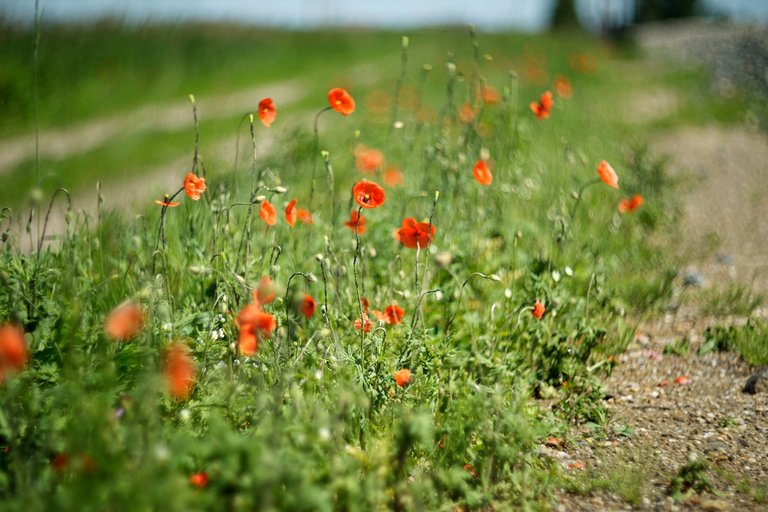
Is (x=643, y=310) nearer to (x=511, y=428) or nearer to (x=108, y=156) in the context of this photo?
(x=511, y=428)

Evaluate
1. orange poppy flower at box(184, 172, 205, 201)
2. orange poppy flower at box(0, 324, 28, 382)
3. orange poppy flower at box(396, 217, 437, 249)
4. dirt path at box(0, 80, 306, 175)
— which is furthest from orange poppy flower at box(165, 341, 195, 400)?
dirt path at box(0, 80, 306, 175)

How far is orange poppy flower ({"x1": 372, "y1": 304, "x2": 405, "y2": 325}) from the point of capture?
7.06 ft

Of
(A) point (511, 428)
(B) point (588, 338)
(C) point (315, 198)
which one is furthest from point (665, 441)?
(C) point (315, 198)

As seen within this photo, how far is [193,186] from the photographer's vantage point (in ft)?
6.92

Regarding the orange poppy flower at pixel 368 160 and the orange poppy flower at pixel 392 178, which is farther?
the orange poppy flower at pixel 392 178

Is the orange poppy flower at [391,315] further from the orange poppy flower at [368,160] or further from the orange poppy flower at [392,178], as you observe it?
the orange poppy flower at [392,178]

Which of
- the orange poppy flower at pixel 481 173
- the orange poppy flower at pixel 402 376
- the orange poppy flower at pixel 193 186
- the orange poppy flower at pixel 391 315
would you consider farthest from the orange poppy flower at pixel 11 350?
the orange poppy flower at pixel 481 173

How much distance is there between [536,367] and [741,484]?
0.78 metres

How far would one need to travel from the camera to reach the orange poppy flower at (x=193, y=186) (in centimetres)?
204

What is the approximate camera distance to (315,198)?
3727 mm

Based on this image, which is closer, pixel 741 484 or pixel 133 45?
pixel 741 484

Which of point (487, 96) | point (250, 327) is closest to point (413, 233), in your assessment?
point (250, 327)

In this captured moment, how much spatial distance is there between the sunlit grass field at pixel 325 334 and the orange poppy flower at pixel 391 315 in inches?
1.1

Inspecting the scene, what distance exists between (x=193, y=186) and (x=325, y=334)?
75cm
